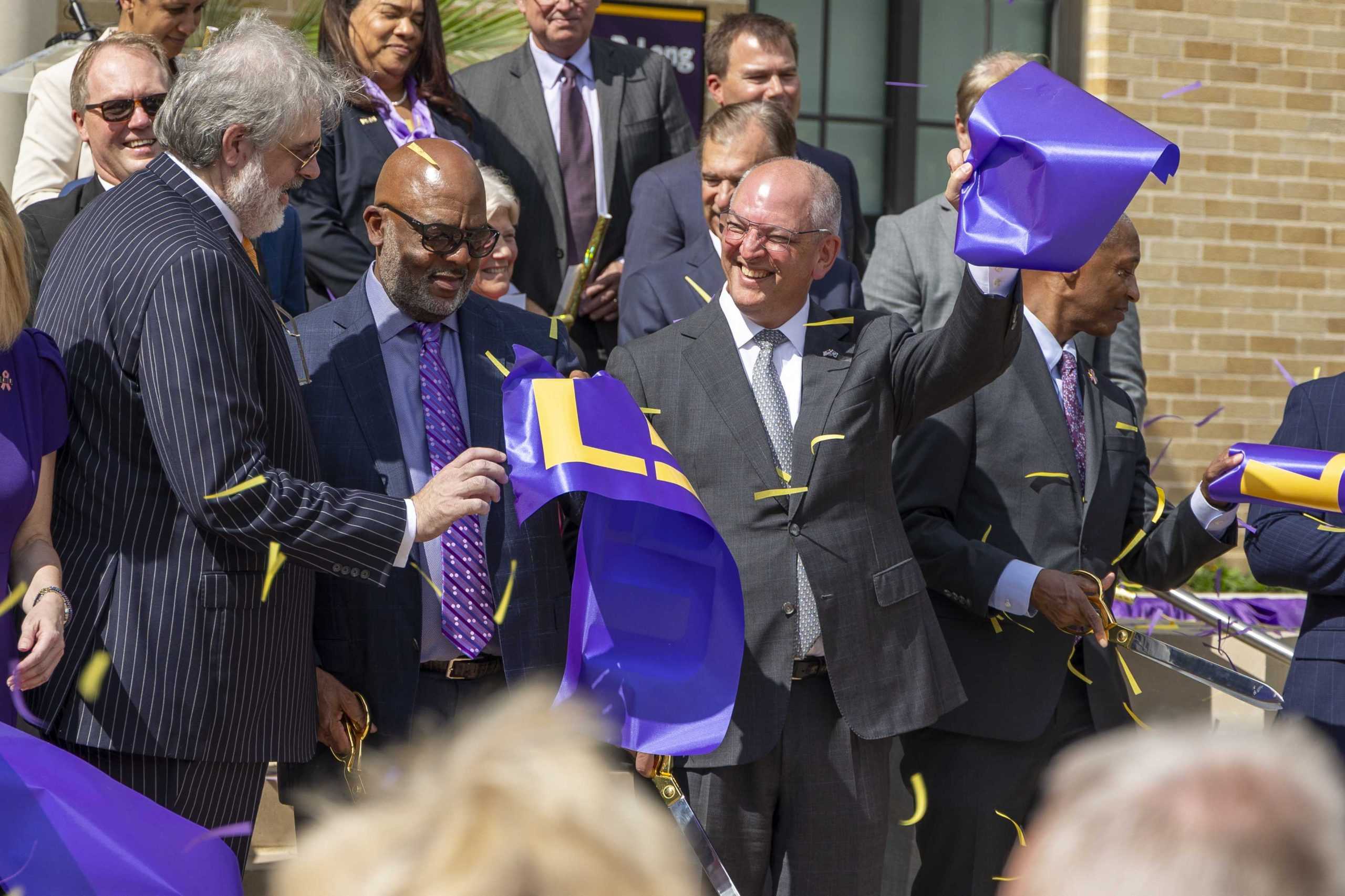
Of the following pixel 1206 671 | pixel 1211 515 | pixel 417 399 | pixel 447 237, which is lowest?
pixel 1206 671

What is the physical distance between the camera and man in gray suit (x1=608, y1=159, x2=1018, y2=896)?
3.43 meters

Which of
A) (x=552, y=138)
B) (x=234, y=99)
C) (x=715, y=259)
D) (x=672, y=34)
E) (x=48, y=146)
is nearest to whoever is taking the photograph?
(x=234, y=99)

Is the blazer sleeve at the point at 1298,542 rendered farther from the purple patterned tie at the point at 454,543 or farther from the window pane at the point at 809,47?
the window pane at the point at 809,47

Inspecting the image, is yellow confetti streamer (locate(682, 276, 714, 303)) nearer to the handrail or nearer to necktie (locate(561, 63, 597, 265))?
necktie (locate(561, 63, 597, 265))

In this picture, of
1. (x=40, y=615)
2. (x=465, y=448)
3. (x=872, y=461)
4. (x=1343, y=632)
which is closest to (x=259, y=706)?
(x=40, y=615)

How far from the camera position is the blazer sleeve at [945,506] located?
3.83 meters

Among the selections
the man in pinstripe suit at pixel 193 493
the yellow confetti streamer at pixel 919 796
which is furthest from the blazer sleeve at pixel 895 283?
the man in pinstripe suit at pixel 193 493

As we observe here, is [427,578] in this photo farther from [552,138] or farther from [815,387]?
[552,138]

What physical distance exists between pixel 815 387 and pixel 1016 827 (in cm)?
129

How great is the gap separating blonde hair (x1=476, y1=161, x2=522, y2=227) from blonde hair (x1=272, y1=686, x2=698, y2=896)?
362 cm

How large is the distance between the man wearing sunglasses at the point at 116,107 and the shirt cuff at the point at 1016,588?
2376 mm

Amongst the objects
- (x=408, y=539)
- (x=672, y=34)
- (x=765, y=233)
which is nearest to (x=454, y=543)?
(x=408, y=539)

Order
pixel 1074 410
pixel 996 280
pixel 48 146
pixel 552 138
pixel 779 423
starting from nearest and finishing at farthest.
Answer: pixel 996 280 → pixel 779 423 → pixel 1074 410 → pixel 48 146 → pixel 552 138

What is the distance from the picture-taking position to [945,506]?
3963 millimetres
